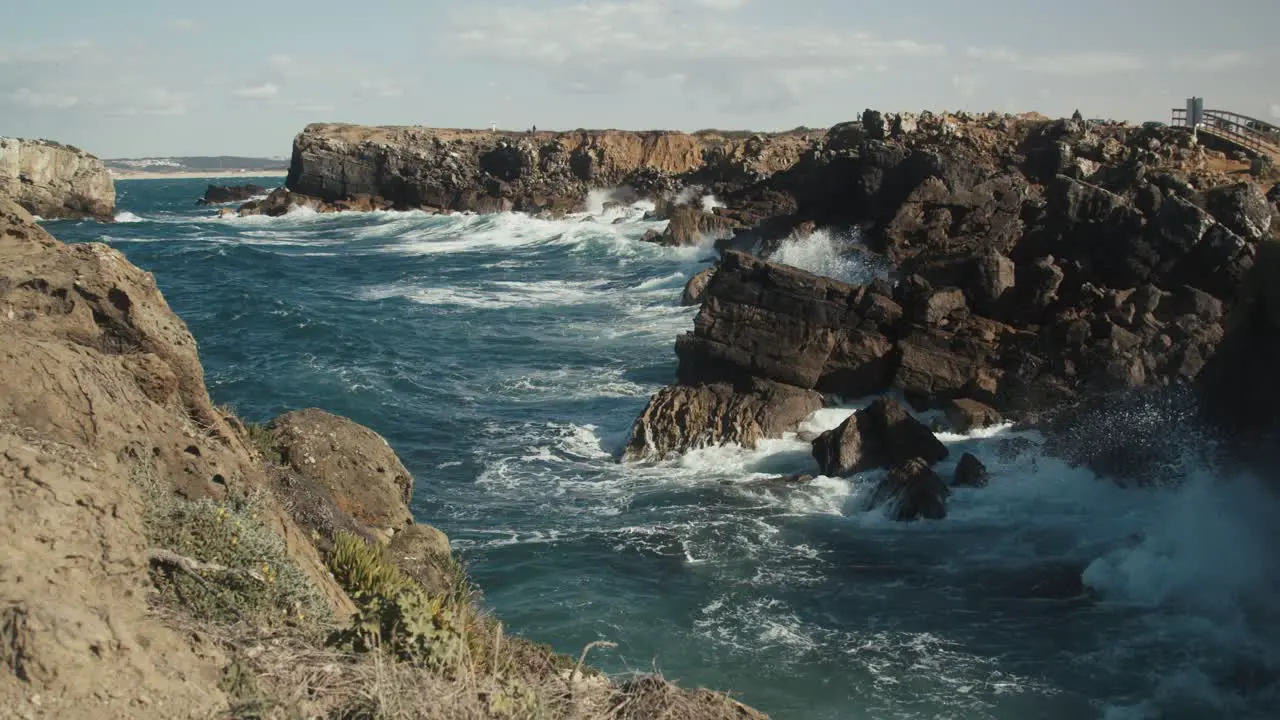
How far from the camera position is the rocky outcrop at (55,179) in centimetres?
6719

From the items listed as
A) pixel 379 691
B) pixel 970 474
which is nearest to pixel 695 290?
pixel 970 474

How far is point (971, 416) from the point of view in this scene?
19219 millimetres

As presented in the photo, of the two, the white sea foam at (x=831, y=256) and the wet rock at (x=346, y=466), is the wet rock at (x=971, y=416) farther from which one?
the wet rock at (x=346, y=466)

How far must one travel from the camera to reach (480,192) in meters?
80.6

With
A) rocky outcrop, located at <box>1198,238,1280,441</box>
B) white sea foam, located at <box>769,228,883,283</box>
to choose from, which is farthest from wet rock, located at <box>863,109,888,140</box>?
rocky outcrop, located at <box>1198,238,1280,441</box>

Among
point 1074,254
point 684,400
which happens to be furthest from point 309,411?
point 1074,254

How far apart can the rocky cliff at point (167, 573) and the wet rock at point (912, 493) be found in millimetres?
8673

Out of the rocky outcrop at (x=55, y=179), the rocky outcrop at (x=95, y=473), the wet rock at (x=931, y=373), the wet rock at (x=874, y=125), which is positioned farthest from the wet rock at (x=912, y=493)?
the rocky outcrop at (x=55, y=179)

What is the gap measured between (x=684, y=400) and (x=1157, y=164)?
17.0 meters

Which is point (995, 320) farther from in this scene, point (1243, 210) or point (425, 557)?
point (425, 557)

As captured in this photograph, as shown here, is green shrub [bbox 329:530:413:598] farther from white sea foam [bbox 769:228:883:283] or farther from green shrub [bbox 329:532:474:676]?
white sea foam [bbox 769:228:883:283]

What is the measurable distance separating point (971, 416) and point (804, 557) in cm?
584

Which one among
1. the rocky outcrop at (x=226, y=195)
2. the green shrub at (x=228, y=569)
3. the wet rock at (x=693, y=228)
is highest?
the rocky outcrop at (x=226, y=195)

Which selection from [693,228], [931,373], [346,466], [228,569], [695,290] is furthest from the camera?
[693,228]
